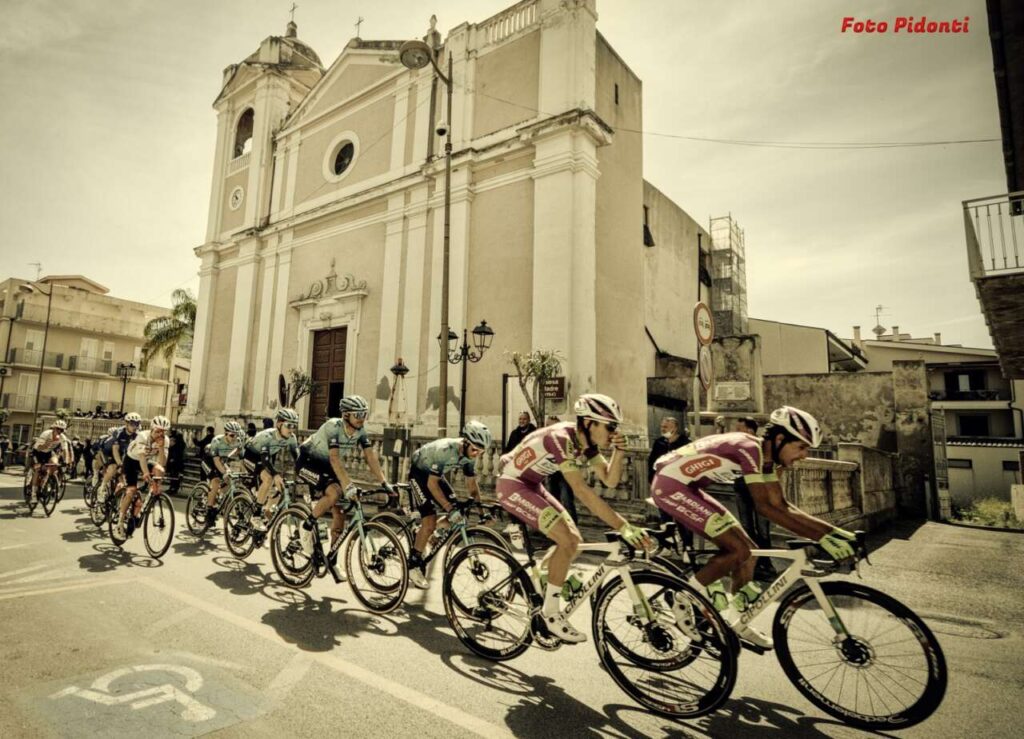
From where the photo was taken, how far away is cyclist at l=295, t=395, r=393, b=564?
5.27 m

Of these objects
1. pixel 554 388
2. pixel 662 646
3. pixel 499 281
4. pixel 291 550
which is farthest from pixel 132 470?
pixel 499 281

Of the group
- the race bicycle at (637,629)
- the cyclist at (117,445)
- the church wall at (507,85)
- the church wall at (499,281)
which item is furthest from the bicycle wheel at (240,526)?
the church wall at (507,85)

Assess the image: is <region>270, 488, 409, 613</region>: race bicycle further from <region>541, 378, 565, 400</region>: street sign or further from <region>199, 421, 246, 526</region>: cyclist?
<region>541, 378, 565, 400</region>: street sign

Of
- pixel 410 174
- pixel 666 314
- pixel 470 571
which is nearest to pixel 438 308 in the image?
pixel 410 174

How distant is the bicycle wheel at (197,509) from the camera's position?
805 cm

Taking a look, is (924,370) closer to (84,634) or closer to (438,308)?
(438,308)

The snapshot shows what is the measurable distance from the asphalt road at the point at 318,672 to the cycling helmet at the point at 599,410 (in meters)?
1.67

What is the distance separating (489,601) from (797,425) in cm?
242

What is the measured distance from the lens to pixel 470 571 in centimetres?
402

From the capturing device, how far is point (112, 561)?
20.9 ft

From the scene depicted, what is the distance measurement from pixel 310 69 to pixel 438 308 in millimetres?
15748

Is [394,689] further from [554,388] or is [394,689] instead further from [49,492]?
[49,492]

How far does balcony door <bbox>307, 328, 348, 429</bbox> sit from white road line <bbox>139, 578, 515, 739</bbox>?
46.6 ft

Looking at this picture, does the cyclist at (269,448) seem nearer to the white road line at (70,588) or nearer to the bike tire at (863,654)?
the white road line at (70,588)
